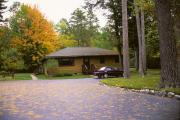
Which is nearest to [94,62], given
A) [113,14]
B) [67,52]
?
[67,52]

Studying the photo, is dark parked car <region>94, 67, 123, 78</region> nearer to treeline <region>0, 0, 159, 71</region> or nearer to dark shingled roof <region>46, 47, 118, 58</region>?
treeline <region>0, 0, 159, 71</region>

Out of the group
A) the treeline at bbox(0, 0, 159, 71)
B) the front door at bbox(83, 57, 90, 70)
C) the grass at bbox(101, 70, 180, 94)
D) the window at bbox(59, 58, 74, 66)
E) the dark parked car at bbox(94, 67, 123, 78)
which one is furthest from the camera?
the front door at bbox(83, 57, 90, 70)

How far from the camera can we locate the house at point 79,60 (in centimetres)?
5388

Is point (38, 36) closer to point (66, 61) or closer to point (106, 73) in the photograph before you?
point (66, 61)

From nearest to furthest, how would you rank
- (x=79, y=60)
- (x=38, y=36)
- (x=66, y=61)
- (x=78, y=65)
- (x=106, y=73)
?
(x=106, y=73) → (x=66, y=61) → (x=78, y=65) → (x=79, y=60) → (x=38, y=36)

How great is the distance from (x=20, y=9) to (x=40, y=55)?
12.3 m

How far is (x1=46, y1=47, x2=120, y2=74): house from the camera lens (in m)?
53.9

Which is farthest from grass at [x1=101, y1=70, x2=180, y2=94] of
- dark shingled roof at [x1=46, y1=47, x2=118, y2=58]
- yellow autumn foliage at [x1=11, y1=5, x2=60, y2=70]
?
yellow autumn foliage at [x1=11, y1=5, x2=60, y2=70]

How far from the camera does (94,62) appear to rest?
56.8m

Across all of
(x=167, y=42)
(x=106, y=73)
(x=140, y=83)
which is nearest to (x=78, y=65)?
(x=106, y=73)

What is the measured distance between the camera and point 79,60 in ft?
183

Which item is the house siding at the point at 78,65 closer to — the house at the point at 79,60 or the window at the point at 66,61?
the house at the point at 79,60

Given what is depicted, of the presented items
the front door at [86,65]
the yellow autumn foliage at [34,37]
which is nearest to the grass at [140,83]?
the front door at [86,65]

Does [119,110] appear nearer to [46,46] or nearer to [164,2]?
[164,2]
